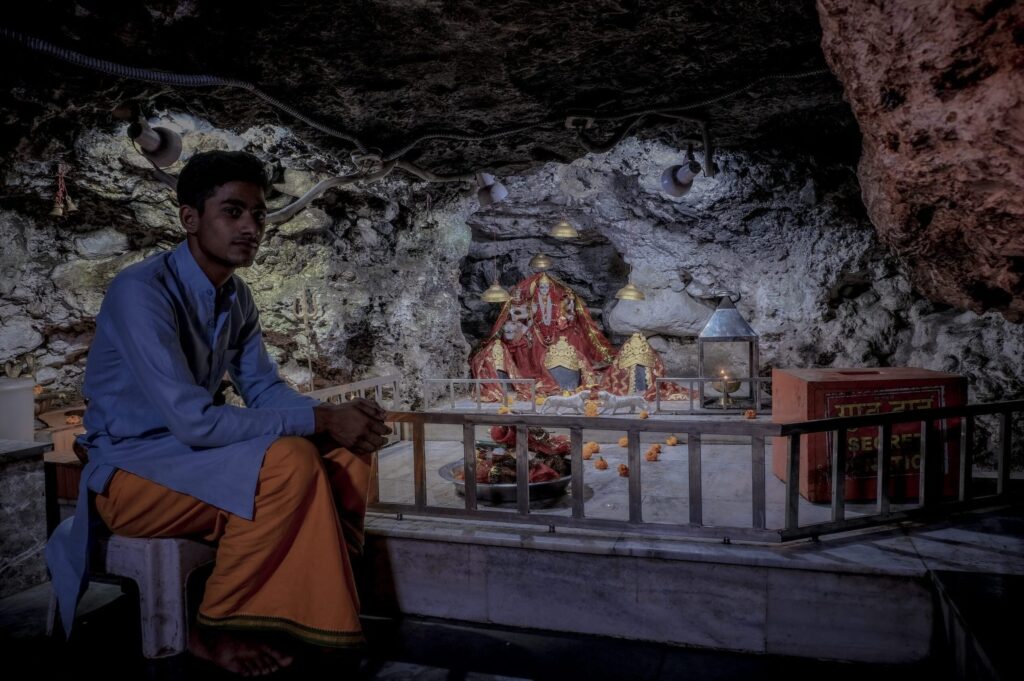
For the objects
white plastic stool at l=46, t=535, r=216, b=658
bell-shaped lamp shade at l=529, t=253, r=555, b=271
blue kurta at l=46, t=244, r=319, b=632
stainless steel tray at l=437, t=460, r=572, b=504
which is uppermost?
bell-shaped lamp shade at l=529, t=253, r=555, b=271

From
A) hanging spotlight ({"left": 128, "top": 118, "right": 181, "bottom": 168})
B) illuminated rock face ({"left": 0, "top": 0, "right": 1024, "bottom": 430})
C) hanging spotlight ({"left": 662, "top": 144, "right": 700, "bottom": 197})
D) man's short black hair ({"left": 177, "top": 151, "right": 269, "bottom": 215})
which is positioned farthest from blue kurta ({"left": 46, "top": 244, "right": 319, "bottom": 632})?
hanging spotlight ({"left": 662, "top": 144, "right": 700, "bottom": 197})

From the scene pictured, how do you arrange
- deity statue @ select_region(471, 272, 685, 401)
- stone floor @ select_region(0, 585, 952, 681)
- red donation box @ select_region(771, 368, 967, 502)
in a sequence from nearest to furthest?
stone floor @ select_region(0, 585, 952, 681) → red donation box @ select_region(771, 368, 967, 502) → deity statue @ select_region(471, 272, 685, 401)

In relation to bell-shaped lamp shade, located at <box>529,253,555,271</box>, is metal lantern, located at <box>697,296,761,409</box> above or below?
below

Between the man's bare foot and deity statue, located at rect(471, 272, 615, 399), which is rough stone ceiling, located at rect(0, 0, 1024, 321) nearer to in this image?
the man's bare foot

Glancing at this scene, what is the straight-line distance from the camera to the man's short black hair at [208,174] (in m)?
2.55

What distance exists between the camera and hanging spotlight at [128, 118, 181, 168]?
454 centimetres

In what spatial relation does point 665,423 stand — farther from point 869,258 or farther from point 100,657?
point 869,258

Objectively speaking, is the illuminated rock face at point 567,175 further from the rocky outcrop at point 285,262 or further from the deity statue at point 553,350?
the deity statue at point 553,350

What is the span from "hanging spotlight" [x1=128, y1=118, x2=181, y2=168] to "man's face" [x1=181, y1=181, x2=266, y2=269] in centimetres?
255

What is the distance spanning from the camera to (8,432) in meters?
6.68

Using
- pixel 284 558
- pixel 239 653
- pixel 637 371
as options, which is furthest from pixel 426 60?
pixel 637 371

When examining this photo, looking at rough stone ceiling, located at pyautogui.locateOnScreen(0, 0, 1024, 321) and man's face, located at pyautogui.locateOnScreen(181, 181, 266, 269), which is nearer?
rough stone ceiling, located at pyautogui.locateOnScreen(0, 0, 1024, 321)

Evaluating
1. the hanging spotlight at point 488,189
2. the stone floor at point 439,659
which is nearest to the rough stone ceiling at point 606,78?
the hanging spotlight at point 488,189

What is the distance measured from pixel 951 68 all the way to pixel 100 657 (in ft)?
14.5
